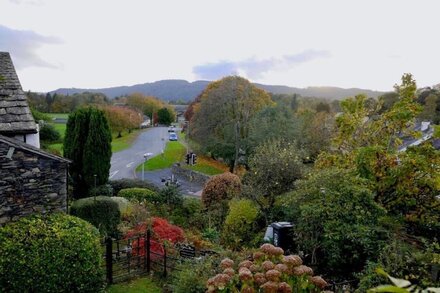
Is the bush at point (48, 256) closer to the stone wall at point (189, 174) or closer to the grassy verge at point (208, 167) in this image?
the stone wall at point (189, 174)

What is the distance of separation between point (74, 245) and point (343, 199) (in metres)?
6.75

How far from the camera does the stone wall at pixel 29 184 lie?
7.82 m

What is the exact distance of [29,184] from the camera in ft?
26.6

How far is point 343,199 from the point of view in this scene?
10.5 metres

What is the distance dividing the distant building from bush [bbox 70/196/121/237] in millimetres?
3845

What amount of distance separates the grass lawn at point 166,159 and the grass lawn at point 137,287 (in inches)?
1056

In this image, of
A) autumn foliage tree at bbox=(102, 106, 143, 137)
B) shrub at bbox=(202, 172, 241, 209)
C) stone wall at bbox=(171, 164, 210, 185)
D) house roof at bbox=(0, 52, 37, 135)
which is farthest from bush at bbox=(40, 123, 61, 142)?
house roof at bbox=(0, 52, 37, 135)

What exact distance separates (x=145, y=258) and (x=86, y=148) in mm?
11281

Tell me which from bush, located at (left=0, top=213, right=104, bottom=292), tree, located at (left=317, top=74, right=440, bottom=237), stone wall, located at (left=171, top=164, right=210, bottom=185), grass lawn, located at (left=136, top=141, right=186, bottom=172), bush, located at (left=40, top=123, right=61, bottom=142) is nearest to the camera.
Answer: bush, located at (left=0, top=213, right=104, bottom=292)

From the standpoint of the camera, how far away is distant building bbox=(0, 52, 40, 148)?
33.2ft

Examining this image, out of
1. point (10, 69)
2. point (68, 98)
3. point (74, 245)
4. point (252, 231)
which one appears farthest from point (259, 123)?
point (68, 98)

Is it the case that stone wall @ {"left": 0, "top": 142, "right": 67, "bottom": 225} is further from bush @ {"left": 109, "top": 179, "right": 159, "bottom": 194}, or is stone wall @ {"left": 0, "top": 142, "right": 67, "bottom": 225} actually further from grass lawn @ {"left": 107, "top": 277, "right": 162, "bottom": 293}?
bush @ {"left": 109, "top": 179, "right": 159, "bottom": 194}

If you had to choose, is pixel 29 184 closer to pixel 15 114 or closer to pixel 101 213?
pixel 15 114

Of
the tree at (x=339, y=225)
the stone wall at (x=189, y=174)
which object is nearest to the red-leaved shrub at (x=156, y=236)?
the tree at (x=339, y=225)
